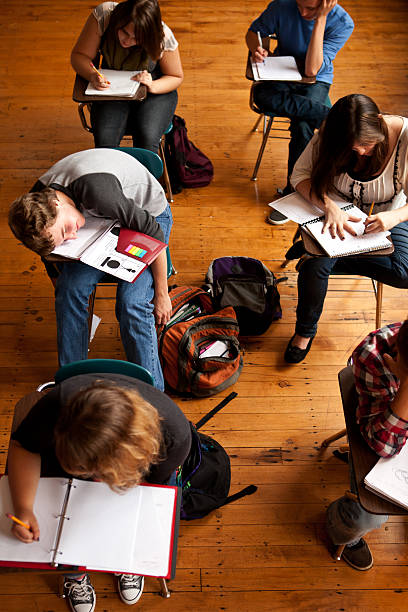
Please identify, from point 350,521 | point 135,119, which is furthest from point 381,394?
point 135,119

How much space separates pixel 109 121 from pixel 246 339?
135cm

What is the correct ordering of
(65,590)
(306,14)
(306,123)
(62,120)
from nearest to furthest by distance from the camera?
(65,590), (306,14), (306,123), (62,120)

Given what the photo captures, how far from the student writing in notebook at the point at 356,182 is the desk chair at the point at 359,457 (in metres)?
0.60

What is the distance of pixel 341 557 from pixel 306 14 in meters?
2.60

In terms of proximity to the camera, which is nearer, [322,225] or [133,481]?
[133,481]

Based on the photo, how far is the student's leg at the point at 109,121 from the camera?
2650 mm

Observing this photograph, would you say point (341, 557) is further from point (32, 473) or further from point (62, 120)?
point (62, 120)

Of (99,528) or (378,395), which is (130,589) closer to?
(99,528)

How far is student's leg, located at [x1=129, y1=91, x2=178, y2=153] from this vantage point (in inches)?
105

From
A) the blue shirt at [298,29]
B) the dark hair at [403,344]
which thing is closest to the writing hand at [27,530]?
the dark hair at [403,344]

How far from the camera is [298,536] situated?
1961 millimetres

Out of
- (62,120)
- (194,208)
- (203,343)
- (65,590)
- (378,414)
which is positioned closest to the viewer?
(378,414)

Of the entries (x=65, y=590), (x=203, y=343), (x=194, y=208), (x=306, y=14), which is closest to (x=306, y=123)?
(x=306, y=14)

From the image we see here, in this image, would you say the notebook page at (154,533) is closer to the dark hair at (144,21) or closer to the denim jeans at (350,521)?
the denim jeans at (350,521)
